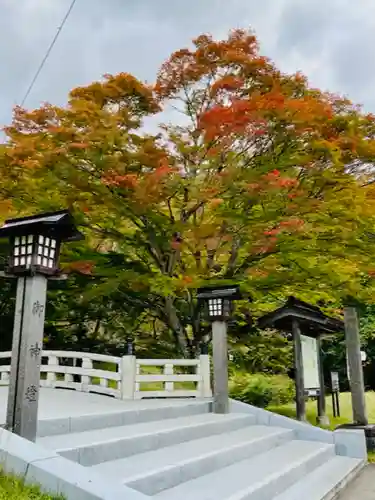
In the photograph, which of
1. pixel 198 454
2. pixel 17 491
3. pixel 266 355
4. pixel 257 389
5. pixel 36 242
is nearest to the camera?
pixel 17 491

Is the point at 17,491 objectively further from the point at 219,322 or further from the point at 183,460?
the point at 219,322

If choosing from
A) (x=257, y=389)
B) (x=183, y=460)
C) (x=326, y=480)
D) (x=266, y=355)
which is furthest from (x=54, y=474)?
(x=266, y=355)

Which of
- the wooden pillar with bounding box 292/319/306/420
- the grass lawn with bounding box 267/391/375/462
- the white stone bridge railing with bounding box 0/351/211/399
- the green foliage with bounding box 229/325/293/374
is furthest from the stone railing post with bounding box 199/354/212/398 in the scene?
the green foliage with bounding box 229/325/293/374

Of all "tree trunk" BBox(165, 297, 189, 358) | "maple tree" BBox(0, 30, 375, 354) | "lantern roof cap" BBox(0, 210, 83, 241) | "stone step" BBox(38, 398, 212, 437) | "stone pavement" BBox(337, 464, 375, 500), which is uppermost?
"maple tree" BBox(0, 30, 375, 354)

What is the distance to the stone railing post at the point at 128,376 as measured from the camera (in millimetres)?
8094

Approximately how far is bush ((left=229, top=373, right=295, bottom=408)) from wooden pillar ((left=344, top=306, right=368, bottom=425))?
10.8ft

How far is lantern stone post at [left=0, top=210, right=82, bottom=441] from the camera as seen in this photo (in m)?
4.30

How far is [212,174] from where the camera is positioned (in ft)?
28.8

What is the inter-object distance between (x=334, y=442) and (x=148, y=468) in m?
4.22

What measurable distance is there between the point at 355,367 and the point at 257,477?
4.61 meters

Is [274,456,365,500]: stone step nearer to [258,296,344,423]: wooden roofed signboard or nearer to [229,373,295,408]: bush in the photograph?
[258,296,344,423]: wooden roofed signboard

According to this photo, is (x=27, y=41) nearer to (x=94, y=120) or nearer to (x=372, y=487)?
(x=94, y=120)

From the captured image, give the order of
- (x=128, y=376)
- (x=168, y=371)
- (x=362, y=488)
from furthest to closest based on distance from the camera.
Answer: (x=168, y=371), (x=128, y=376), (x=362, y=488)

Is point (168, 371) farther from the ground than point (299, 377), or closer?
farther from the ground
